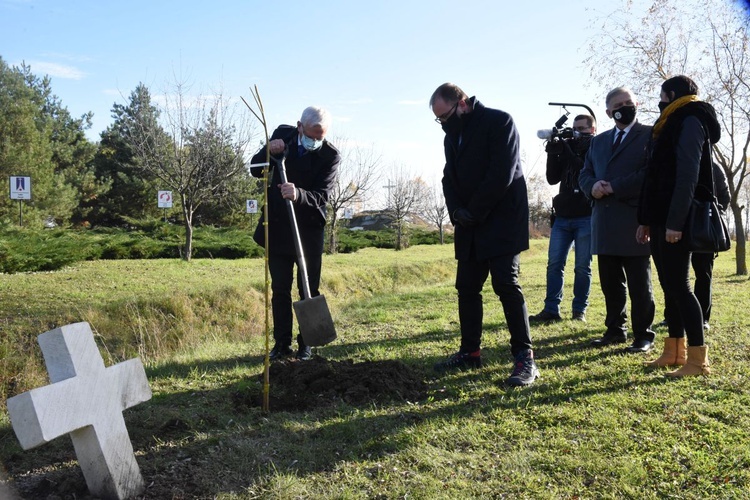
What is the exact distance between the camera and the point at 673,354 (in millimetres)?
4332

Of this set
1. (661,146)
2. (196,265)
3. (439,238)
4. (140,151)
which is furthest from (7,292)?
(439,238)

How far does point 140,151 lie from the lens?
20.0 meters

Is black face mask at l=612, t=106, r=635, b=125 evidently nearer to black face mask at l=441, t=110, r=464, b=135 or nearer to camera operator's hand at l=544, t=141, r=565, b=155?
camera operator's hand at l=544, t=141, r=565, b=155

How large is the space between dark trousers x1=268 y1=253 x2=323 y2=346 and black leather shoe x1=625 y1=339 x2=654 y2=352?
108 inches

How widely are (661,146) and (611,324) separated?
5.94ft

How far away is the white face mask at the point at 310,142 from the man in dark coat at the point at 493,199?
1081mm

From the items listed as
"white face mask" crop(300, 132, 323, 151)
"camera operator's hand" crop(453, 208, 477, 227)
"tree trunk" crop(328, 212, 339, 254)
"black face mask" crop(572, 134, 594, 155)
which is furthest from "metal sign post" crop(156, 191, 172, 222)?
"camera operator's hand" crop(453, 208, 477, 227)

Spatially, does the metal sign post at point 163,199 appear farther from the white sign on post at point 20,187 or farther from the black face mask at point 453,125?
the black face mask at point 453,125

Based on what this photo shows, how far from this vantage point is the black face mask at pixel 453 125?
168 inches

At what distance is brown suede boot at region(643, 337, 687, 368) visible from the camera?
4316 mm

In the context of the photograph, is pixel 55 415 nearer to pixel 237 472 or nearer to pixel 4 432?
pixel 237 472

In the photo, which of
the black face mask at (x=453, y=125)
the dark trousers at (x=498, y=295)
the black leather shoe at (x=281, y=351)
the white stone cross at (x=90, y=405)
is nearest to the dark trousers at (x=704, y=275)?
the dark trousers at (x=498, y=295)

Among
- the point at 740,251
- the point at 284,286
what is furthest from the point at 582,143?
the point at 740,251

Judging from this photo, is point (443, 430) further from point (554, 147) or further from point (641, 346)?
point (554, 147)
